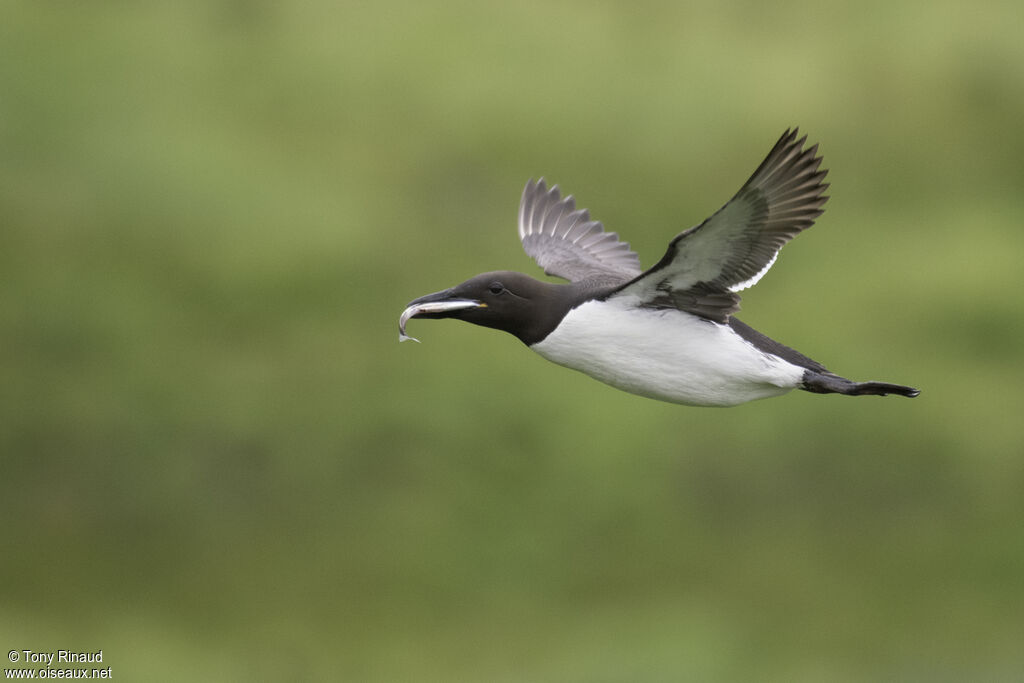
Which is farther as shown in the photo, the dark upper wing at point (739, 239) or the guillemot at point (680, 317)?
the guillemot at point (680, 317)

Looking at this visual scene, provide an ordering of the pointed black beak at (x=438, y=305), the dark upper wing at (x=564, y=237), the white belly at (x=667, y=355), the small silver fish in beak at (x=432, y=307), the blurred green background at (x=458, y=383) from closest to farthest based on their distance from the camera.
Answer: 1. the small silver fish in beak at (x=432, y=307)
2. the pointed black beak at (x=438, y=305)
3. the white belly at (x=667, y=355)
4. the dark upper wing at (x=564, y=237)
5. the blurred green background at (x=458, y=383)

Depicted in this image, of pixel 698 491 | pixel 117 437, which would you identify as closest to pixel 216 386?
pixel 117 437

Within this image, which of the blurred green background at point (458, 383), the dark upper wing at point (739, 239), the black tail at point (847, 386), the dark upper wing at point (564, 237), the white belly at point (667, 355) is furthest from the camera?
the blurred green background at point (458, 383)

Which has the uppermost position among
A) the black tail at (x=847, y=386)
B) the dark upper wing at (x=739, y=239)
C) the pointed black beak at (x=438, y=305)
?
the dark upper wing at (x=739, y=239)

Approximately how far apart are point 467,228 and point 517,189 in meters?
1.24

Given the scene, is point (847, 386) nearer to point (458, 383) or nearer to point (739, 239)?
point (739, 239)

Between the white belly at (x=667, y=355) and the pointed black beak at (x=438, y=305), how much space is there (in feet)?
1.90

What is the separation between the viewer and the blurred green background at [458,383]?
20.4 meters

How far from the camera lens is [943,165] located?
25.9 metres

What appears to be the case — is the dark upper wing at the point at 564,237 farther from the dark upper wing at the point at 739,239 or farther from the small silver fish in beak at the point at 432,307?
the dark upper wing at the point at 739,239

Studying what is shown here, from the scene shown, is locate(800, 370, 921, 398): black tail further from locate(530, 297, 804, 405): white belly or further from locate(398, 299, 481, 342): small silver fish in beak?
locate(398, 299, 481, 342): small silver fish in beak

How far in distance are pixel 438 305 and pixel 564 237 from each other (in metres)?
3.17

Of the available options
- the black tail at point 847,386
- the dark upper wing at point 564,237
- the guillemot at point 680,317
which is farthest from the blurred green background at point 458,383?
the black tail at point 847,386

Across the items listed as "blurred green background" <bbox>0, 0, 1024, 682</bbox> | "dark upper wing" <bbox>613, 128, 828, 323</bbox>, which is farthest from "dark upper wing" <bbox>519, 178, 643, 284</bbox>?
"blurred green background" <bbox>0, 0, 1024, 682</bbox>
